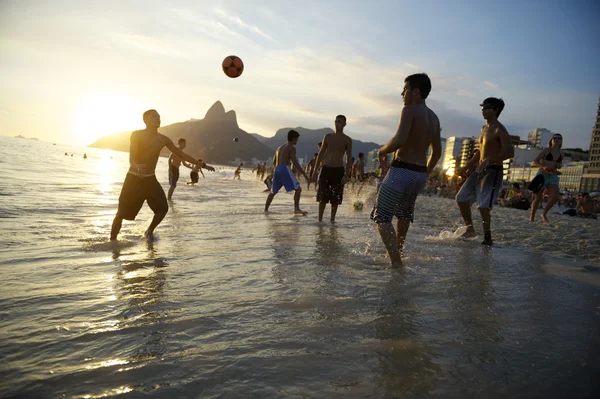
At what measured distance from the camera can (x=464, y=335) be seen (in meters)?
2.00

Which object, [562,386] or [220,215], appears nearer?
[562,386]

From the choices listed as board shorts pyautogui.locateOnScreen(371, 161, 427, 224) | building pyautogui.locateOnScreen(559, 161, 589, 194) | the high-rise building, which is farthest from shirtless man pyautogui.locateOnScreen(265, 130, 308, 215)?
building pyautogui.locateOnScreen(559, 161, 589, 194)

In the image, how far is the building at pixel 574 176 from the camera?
9831 centimetres

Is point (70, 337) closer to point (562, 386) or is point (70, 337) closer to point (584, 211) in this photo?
point (562, 386)

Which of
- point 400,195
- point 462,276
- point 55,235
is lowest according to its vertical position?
point 55,235

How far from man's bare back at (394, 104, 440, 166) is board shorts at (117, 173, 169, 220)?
123 inches

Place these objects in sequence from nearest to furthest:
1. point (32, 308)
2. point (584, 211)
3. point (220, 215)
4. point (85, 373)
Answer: point (85, 373) → point (32, 308) → point (220, 215) → point (584, 211)

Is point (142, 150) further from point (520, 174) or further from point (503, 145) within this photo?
point (520, 174)

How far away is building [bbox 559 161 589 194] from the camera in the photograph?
323 feet

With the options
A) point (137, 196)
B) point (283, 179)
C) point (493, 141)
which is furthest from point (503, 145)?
point (137, 196)

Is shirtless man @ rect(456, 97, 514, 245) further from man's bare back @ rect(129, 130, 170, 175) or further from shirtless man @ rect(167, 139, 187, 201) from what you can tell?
shirtless man @ rect(167, 139, 187, 201)

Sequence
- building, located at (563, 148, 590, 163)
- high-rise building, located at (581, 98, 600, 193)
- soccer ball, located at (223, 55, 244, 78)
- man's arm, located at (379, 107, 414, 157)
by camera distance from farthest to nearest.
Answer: building, located at (563, 148, 590, 163)
high-rise building, located at (581, 98, 600, 193)
soccer ball, located at (223, 55, 244, 78)
man's arm, located at (379, 107, 414, 157)

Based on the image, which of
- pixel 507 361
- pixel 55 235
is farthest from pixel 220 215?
pixel 507 361

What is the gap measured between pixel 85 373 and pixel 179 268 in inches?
67.0
